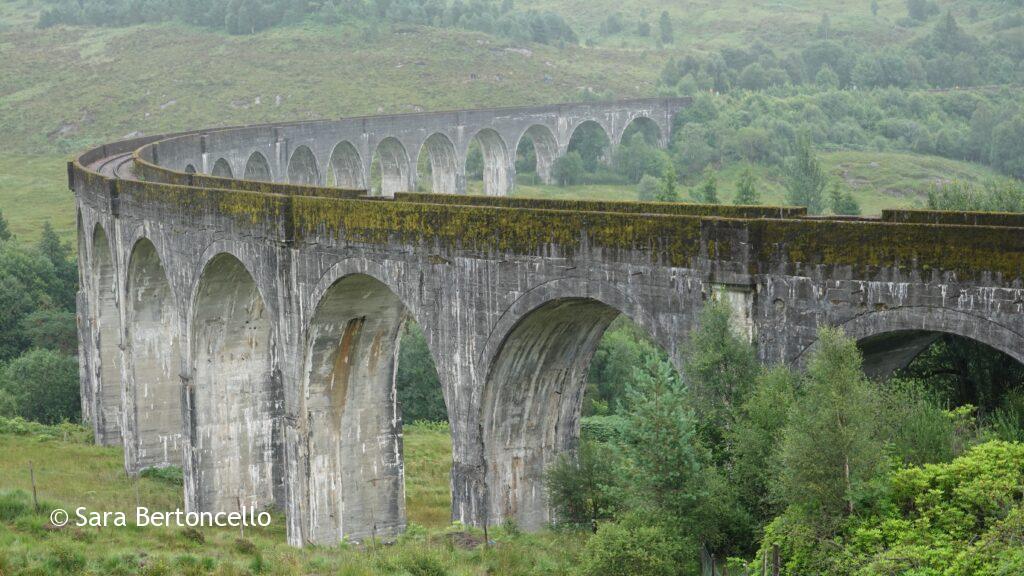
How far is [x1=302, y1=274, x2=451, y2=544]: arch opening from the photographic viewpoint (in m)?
25.5

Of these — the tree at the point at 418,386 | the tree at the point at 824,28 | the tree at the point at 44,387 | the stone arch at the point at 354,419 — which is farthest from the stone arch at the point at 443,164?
the tree at the point at 824,28

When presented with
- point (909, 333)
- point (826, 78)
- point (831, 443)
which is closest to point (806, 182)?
point (909, 333)

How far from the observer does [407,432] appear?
44312 mm

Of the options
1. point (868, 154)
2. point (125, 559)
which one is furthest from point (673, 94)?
point (125, 559)

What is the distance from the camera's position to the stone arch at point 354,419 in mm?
25547

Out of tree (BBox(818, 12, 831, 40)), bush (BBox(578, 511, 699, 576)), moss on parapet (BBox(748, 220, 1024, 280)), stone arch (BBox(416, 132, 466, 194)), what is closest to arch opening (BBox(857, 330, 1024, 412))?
moss on parapet (BBox(748, 220, 1024, 280))

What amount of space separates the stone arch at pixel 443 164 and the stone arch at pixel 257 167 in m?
18.7

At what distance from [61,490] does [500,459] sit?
1458cm

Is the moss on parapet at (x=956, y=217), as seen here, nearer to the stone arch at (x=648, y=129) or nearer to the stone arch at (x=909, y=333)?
the stone arch at (x=909, y=333)

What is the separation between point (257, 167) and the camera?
6294 centimetres

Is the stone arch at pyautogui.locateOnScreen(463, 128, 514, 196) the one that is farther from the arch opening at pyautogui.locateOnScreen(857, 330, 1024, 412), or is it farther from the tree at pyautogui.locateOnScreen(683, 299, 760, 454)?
the tree at pyautogui.locateOnScreen(683, 299, 760, 454)

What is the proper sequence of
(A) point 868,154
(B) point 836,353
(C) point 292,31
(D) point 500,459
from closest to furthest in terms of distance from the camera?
(B) point 836,353
(D) point 500,459
(A) point 868,154
(C) point 292,31

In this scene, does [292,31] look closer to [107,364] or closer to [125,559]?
[107,364]

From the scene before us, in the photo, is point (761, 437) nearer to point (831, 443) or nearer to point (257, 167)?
point (831, 443)
